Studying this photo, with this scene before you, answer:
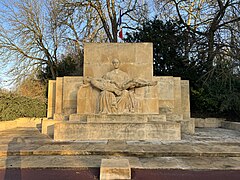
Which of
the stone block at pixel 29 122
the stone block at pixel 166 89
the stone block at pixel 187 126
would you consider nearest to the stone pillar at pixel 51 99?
the stone block at pixel 29 122

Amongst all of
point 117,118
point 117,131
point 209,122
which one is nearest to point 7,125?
point 117,118

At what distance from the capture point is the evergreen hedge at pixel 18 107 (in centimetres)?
1199

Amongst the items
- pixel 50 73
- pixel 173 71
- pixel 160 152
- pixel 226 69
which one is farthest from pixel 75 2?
pixel 160 152

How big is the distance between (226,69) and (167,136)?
7.61 meters

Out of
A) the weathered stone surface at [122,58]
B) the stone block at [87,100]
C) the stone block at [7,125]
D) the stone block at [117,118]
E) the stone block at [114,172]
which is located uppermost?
the weathered stone surface at [122,58]

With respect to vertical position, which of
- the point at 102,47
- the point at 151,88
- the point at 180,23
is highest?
the point at 180,23

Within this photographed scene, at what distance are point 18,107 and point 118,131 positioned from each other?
8.17 metres

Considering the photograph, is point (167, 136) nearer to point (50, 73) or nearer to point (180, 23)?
point (180, 23)

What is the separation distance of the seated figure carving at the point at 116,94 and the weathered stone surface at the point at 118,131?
1.18m

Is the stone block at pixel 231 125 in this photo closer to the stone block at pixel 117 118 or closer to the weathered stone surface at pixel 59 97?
the stone block at pixel 117 118

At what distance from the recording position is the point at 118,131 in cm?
745

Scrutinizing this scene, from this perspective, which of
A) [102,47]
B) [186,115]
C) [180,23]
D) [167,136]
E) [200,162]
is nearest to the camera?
[200,162]

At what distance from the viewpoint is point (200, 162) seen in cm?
487

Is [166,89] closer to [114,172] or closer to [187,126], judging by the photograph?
[187,126]
